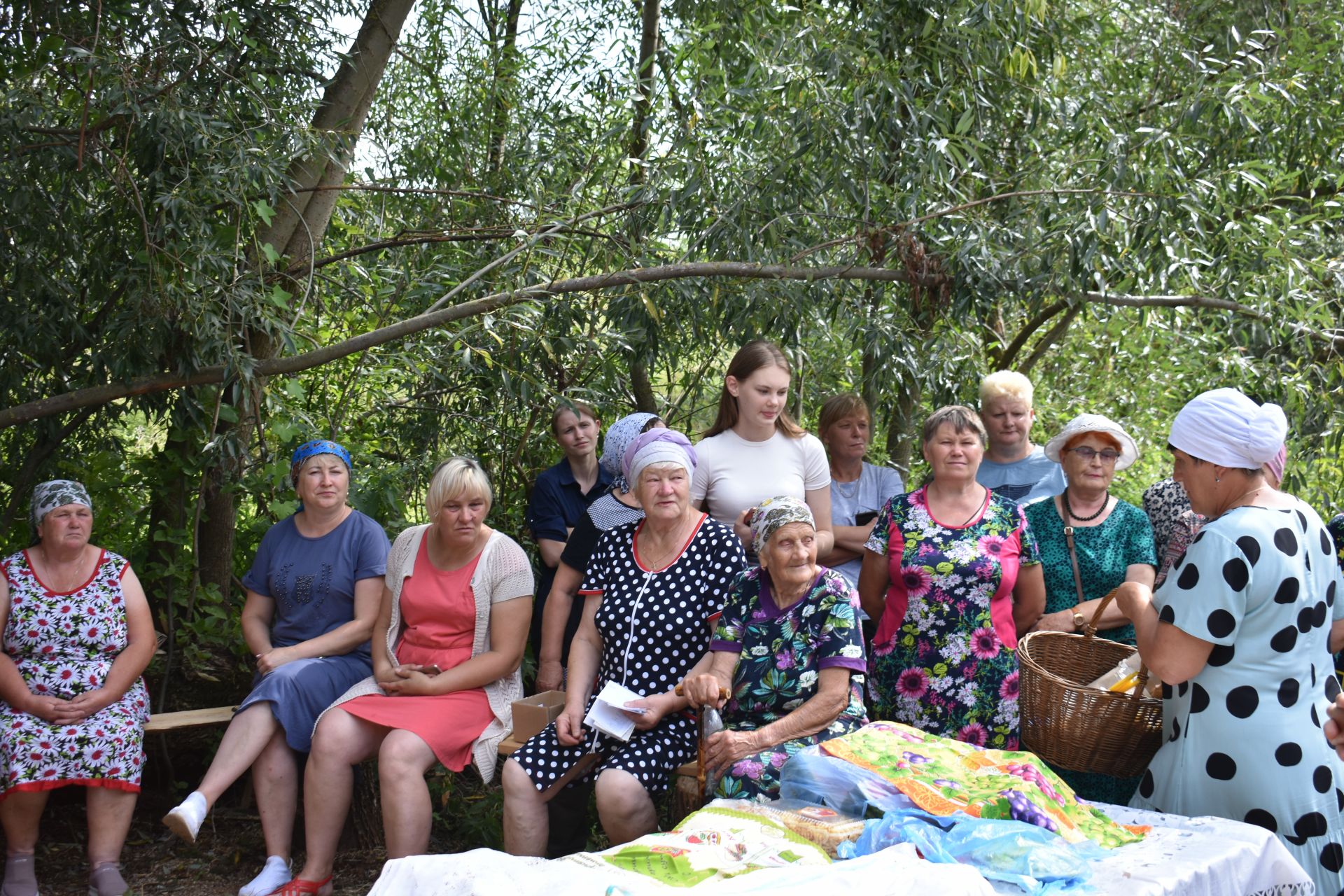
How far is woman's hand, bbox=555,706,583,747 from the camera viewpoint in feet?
12.0

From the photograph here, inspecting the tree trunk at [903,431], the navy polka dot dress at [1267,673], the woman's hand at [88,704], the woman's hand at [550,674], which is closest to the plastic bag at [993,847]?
the navy polka dot dress at [1267,673]

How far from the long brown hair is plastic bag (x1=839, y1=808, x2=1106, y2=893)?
5.84ft

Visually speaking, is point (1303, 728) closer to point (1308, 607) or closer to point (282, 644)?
point (1308, 607)

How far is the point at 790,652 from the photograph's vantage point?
345 cm

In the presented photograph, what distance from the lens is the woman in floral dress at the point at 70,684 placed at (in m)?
4.01

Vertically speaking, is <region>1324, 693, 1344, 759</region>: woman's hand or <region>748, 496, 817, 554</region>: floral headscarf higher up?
<region>748, 496, 817, 554</region>: floral headscarf

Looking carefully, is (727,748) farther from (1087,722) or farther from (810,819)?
(1087,722)

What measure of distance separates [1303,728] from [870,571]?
139 centimetres

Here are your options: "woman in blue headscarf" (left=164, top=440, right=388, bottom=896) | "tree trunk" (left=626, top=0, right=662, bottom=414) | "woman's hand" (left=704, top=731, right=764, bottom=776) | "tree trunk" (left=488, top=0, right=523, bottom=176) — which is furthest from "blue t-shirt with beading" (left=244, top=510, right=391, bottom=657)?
"tree trunk" (left=488, top=0, right=523, bottom=176)

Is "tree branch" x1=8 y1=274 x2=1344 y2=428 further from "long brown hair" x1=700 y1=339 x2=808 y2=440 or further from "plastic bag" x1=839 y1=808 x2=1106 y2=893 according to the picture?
"plastic bag" x1=839 y1=808 x2=1106 y2=893

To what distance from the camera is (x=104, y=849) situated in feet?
13.3

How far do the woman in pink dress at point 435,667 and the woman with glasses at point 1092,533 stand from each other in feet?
6.00

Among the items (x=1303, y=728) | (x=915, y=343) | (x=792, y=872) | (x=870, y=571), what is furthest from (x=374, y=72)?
(x=1303, y=728)

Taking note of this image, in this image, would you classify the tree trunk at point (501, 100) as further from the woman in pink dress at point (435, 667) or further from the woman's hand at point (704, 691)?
the woman's hand at point (704, 691)
